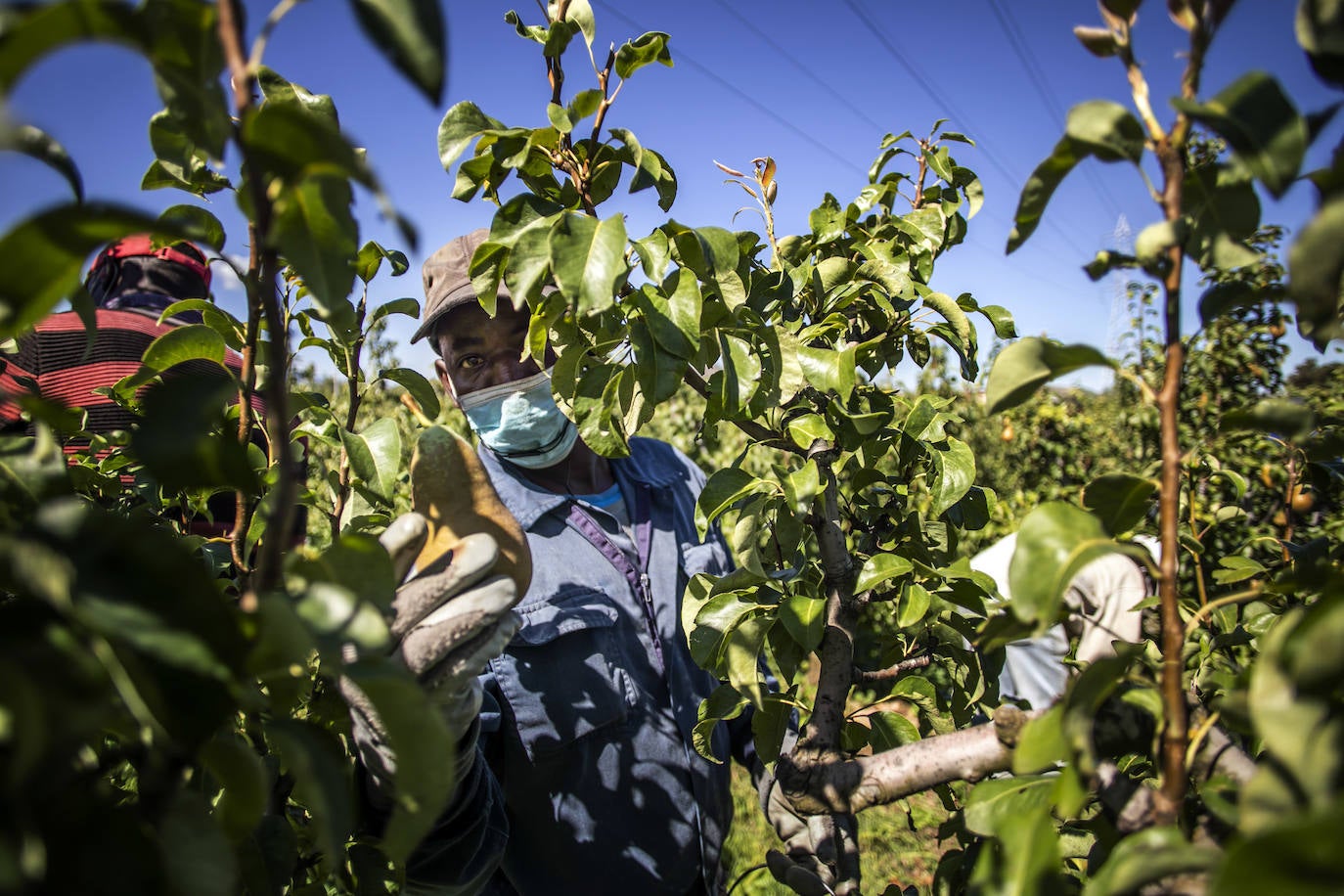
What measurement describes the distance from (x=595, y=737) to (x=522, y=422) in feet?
3.43

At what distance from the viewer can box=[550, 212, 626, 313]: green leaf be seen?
0.98 metres

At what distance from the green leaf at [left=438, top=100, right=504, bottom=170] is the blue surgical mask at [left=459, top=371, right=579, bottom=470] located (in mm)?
1297

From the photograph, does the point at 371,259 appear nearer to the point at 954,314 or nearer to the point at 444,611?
the point at 444,611

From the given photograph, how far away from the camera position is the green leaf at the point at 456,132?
1105mm

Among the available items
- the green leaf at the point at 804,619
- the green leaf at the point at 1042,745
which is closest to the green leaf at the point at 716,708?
the green leaf at the point at 804,619

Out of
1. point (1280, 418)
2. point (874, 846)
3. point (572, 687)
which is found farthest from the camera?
point (874, 846)

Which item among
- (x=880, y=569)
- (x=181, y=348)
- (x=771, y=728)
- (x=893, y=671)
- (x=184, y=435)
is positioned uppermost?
Answer: (x=181, y=348)

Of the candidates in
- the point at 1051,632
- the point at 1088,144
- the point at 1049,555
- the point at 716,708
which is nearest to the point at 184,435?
the point at 1049,555

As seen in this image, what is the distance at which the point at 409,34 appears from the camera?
0.56 m

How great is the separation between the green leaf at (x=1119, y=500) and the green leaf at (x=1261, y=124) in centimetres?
33

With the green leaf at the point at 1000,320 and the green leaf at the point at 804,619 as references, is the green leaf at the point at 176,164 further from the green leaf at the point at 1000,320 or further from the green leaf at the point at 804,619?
the green leaf at the point at 1000,320

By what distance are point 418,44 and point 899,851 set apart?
18.1ft

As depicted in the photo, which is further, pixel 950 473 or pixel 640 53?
pixel 950 473

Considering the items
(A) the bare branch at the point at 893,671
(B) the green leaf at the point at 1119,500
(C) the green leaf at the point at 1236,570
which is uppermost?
(B) the green leaf at the point at 1119,500
